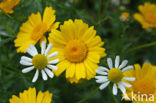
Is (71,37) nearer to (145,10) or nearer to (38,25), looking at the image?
(38,25)

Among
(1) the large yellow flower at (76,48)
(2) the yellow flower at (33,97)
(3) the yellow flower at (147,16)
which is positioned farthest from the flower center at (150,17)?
(2) the yellow flower at (33,97)

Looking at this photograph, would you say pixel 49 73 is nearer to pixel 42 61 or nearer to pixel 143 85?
pixel 42 61

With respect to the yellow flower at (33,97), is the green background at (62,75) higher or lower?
higher

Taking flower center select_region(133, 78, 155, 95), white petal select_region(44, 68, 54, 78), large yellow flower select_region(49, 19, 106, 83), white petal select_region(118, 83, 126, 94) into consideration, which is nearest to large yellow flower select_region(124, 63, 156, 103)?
flower center select_region(133, 78, 155, 95)

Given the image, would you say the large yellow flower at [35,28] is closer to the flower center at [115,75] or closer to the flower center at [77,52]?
the flower center at [77,52]

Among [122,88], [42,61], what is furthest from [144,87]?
[42,61]
